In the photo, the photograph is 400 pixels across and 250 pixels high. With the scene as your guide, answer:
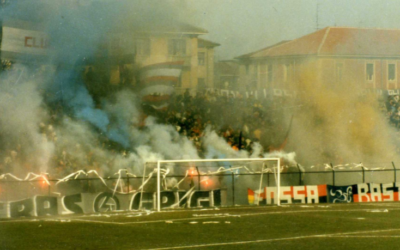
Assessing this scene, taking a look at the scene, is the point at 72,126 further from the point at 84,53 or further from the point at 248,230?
the point at 248,230

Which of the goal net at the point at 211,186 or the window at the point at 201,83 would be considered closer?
the goal net at the point at 211,186

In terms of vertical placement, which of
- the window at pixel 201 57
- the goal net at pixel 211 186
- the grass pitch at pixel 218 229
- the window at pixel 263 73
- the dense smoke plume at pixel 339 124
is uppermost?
the window at pixel 201 57

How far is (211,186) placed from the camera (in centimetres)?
2372

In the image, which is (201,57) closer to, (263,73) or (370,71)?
(263,73)

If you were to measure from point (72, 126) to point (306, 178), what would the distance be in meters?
10.5

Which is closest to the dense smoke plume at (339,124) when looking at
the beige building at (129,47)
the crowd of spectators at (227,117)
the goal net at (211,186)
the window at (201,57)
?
the crowd of spectators at (227,117)

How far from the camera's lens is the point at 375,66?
37094mm

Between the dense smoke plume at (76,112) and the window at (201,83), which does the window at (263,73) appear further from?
the dense smoke plume at (76,112)

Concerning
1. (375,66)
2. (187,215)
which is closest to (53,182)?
(187,215)

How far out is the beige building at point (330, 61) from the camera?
117 ft

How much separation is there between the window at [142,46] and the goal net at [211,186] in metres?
6.16

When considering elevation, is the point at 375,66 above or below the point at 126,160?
above

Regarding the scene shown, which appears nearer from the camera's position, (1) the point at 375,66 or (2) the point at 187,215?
(2) the point at 187,215

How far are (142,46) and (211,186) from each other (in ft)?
28.3
